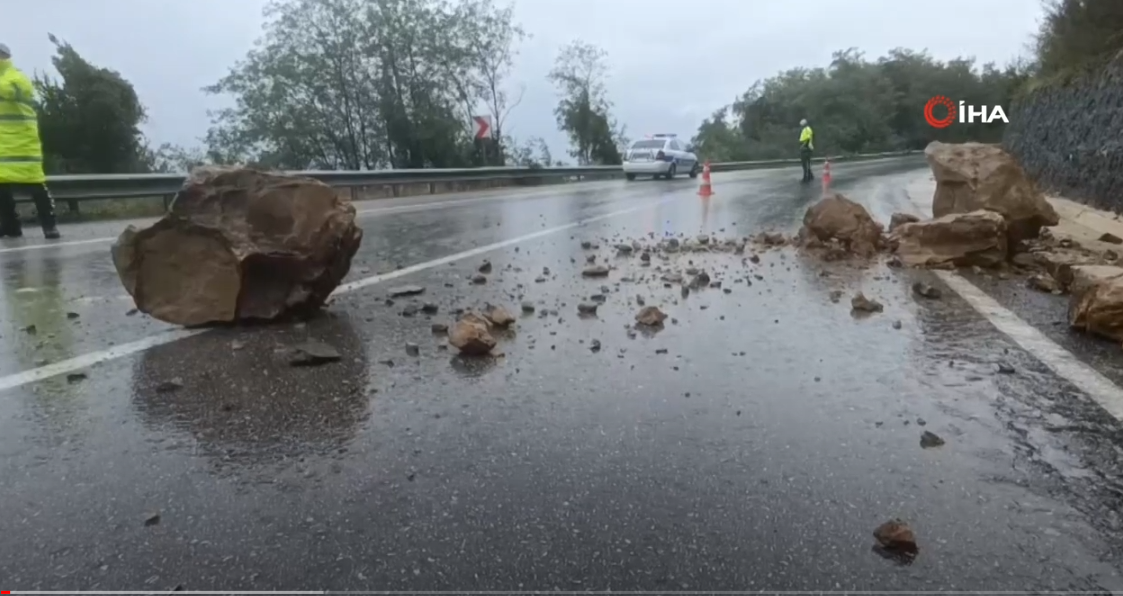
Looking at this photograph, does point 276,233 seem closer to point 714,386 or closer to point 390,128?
point 714,386

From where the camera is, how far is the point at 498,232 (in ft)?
34.6

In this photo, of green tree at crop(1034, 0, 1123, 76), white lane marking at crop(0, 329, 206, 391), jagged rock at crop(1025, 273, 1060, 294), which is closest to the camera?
white lane marking at crop(0, 329, 206, 391)

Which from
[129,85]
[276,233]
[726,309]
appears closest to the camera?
[276,233]

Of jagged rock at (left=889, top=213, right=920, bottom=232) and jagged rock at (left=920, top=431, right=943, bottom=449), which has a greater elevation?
jagged rock at (left=889, top=213, right=920, bottom=232)

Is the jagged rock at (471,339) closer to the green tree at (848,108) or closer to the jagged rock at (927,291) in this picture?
the jagged rock at (927,291)

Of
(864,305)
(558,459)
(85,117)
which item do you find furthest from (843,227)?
(85,117)

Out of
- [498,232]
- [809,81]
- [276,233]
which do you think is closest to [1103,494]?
[276,233]

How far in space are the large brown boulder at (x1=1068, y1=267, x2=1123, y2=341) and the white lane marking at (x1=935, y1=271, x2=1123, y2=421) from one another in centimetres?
26

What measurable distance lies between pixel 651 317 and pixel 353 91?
27633 mm

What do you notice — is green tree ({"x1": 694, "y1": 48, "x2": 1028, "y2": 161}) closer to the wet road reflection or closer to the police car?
the police car

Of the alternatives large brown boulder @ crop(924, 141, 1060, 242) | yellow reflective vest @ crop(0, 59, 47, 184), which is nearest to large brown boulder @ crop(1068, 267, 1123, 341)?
large brown boulder @ crop(924, 141, 1060, 242)

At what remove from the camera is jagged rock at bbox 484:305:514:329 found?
16.7ft

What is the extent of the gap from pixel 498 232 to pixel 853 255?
14.2 feet
